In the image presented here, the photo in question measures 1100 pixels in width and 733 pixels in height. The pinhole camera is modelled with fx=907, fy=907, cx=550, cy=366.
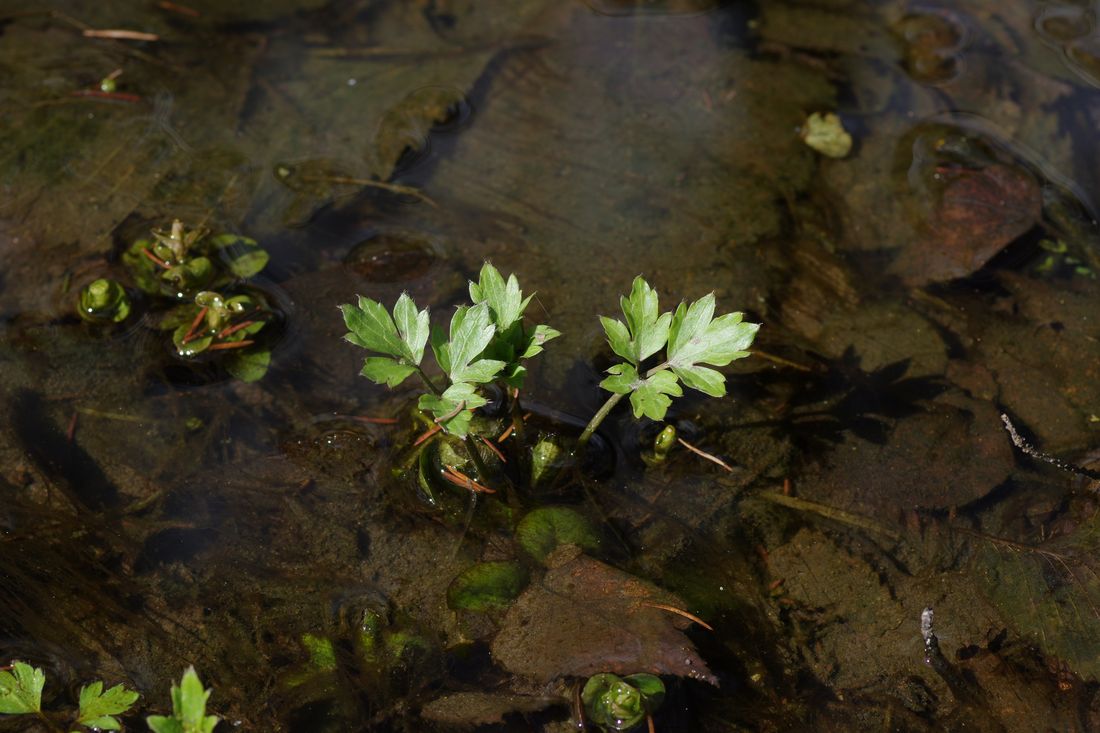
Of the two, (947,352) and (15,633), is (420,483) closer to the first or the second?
(15,633)

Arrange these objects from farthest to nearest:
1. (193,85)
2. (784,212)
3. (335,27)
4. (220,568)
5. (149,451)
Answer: (335,27) → (193,85) → (784,212) → (149,451) → (220,568)

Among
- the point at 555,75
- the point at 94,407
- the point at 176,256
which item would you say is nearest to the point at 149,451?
the point at 94,407

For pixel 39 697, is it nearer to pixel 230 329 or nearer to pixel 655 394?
pixel 230 329

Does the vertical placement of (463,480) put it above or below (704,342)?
below

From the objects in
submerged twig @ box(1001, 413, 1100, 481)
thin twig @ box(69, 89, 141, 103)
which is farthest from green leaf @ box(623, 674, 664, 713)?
thin twig @ box(69, 89, 141, 103)

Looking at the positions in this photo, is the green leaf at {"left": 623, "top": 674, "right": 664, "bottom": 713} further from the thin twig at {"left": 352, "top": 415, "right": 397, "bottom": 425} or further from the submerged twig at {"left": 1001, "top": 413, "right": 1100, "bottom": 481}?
the submerged twig at {"left": 1001, "top": 413, "right": 1100, "bottom": 481}

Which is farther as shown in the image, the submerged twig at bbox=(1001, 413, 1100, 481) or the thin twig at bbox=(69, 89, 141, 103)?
the thin twig at bbox=(69, 89, 141, 103)

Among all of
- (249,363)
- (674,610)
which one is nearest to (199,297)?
(249,363)
